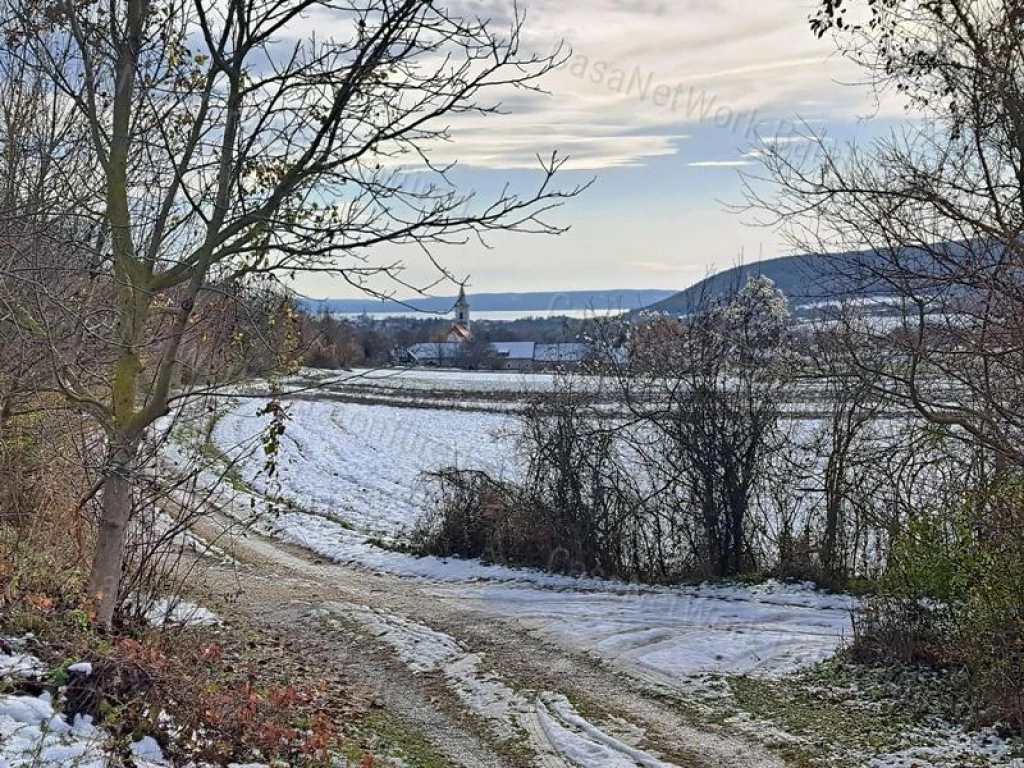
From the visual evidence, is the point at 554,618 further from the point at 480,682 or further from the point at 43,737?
the point at 43,737

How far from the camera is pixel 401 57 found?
5852 millimetres

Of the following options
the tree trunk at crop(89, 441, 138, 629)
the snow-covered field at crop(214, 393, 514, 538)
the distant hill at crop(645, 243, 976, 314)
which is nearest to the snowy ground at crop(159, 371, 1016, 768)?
the snow-covered field at crop(214, 393, 514, 538)

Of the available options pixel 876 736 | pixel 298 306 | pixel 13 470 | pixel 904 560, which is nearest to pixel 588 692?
pixel 876 736

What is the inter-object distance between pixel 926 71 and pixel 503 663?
7071mm

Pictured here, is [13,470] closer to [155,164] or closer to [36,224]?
[36,224]

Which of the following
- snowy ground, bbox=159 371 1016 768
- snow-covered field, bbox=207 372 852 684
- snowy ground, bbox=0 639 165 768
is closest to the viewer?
snowy ground, bbox=0 639 165 768

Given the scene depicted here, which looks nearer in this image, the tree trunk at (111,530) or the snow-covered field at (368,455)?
the tree trunk at (111,530)

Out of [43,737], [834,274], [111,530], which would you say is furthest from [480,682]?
[834,274]

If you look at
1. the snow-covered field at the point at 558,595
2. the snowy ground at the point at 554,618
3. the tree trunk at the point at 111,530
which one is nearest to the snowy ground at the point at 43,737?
the tree trunk at the point at 111,530

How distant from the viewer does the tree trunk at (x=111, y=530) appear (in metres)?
6.47

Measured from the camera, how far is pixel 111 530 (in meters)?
6.70

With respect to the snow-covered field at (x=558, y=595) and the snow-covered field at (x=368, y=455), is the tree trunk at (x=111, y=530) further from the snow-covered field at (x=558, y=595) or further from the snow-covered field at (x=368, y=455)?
the snow-covered field at (x=368, y=455)

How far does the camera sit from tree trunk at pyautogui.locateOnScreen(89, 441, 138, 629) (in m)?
6.47

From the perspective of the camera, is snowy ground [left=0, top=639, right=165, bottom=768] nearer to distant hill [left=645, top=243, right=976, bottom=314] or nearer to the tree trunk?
the tree trunk
